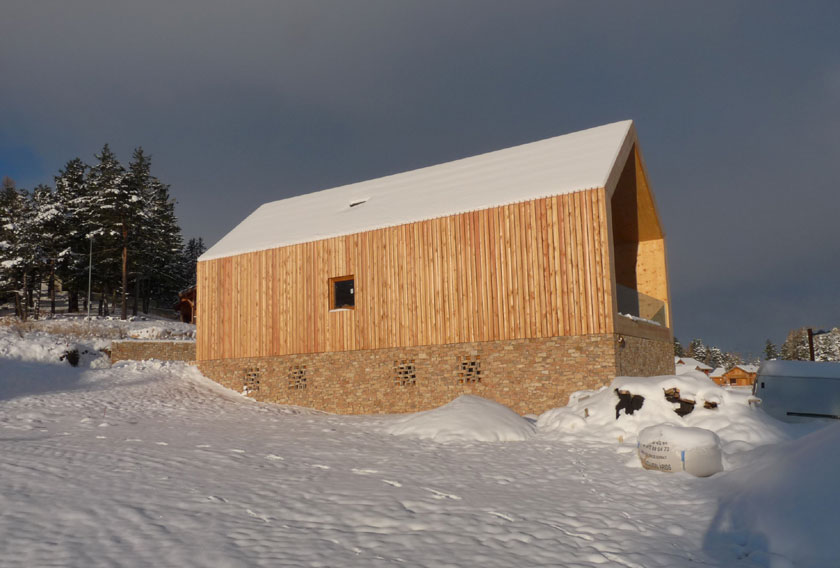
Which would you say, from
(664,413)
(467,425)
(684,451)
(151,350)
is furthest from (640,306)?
(151,350)

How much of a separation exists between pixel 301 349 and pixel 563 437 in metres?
9.26

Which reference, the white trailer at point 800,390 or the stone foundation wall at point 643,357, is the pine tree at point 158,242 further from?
the white trailer at point 800,390

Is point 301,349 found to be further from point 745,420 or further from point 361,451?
point 745,420

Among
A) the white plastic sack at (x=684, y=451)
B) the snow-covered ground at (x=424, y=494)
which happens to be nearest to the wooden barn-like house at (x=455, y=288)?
the snow-covered ground at (x=424, y=494)

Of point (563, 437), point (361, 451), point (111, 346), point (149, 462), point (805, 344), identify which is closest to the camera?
point (149, 462)

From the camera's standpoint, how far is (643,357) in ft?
50.1

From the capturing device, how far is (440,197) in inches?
661

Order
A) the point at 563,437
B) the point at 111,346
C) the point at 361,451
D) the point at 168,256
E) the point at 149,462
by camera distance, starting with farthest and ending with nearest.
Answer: the point at 168,256
the point at 111,346
the point at 563,437
the point at 361,451
the point at 149,462

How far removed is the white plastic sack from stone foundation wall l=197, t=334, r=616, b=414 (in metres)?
5.09

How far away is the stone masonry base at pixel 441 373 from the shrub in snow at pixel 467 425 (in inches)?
72.9

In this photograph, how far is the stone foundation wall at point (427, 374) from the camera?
13.5 m

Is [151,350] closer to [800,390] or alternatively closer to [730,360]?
[800,390]

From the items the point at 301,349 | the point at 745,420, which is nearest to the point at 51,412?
the point at 301,349

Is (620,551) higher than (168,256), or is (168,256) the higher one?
(168,256)
